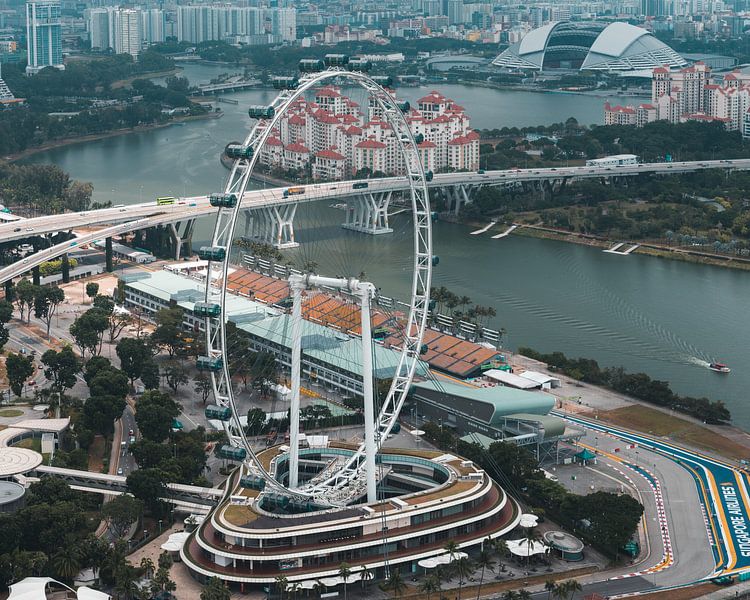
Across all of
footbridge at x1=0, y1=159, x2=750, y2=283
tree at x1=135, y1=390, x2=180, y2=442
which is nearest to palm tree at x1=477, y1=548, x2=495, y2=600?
tree at x1=135, y1=390, x2=180, y2=442

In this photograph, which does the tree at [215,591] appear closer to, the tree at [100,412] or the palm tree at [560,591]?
the palm tree at [560,591]

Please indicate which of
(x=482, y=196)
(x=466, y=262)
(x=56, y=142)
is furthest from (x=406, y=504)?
(x=56, y=142)

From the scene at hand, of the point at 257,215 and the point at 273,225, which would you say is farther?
the point at 257,215

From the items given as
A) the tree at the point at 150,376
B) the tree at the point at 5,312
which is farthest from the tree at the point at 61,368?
the tree at the point at 5,312

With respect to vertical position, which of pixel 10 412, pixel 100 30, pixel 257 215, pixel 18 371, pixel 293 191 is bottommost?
pixel 10 412

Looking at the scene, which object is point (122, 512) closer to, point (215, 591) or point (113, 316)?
point (215, 591)

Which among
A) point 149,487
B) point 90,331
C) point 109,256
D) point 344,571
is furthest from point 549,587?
point 109,256
